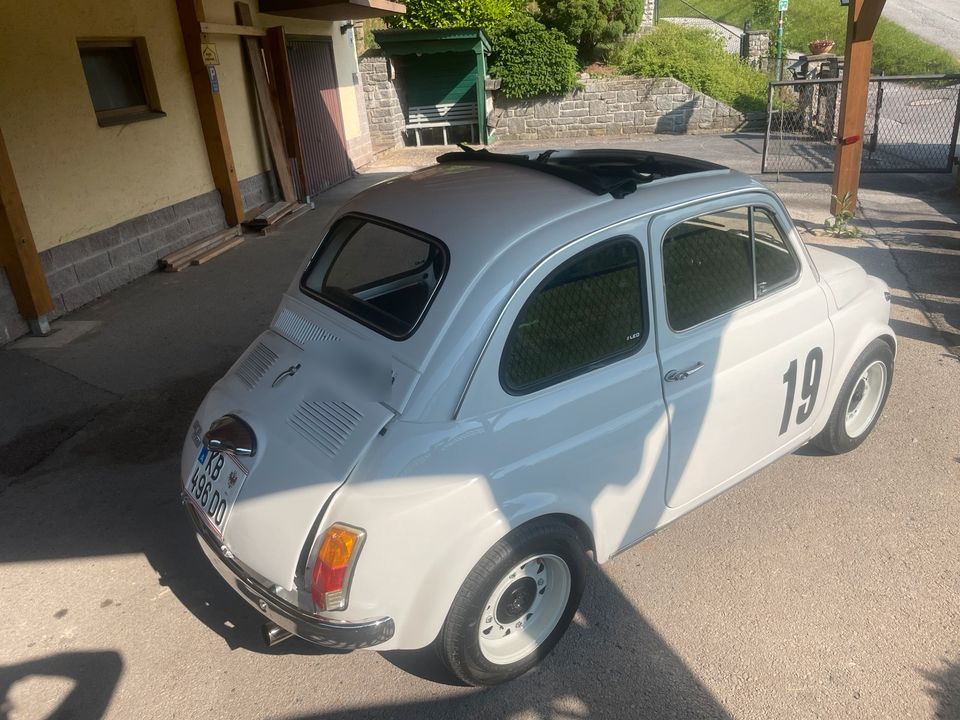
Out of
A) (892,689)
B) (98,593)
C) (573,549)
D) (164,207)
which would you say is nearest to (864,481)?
(892,689)

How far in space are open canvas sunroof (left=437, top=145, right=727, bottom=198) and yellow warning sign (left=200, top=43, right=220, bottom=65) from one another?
6.42m

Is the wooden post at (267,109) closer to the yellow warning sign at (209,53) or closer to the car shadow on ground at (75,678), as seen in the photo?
the yellow warning sign at (209,53)

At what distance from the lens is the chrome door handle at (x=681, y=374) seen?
2.96m

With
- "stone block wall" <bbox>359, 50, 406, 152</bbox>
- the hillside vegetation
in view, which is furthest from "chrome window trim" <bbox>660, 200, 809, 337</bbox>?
the hillside vegetation

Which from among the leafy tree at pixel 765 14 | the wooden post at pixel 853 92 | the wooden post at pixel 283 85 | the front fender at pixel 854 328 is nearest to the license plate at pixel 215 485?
the front fender at pixel 854 328

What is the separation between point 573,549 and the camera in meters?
2.82

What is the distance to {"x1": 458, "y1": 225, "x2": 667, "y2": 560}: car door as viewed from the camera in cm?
256

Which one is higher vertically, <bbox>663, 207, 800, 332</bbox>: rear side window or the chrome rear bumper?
<bbox>663, 207, 800, 332</bbox>: rear side window

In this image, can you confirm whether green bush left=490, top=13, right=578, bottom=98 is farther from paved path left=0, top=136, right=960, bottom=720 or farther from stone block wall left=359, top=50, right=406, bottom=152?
paved path left=0, top=136, right=960, bottom=720

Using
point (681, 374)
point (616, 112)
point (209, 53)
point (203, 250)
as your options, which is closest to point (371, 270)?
point (681, 374)

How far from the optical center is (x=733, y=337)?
3172 millimetres

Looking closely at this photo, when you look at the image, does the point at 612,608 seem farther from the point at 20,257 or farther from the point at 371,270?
the point at 20,257

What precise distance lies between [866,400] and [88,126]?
292 inches

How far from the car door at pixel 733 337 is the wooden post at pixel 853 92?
19.8 ft
